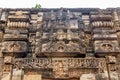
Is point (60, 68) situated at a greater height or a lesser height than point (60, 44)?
lesser

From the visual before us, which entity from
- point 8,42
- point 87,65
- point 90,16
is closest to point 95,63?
point 87,65

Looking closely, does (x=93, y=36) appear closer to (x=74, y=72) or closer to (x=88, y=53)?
(x=88, y=53)

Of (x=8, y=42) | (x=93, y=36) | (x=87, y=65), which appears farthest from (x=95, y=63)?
(x=8, y=42)

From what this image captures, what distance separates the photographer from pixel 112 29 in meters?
6.74

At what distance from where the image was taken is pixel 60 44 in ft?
20.9

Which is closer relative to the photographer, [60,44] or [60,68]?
[60,68]

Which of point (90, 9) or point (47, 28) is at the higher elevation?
point (90, 9)

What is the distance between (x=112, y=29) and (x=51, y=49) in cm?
169

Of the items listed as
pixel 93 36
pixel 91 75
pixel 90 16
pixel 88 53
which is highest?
pixel 90 16

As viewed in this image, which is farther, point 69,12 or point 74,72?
point 69,12

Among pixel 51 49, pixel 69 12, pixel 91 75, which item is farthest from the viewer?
pixel 69 12

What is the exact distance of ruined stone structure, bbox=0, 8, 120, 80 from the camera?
5934mm

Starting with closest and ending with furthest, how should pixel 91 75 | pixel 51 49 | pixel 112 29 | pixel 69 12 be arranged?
1. pixel 91 75
2. pixel 51 49
3. pixel 112 29
4. pixel 69 12

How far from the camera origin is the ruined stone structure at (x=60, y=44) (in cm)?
593
